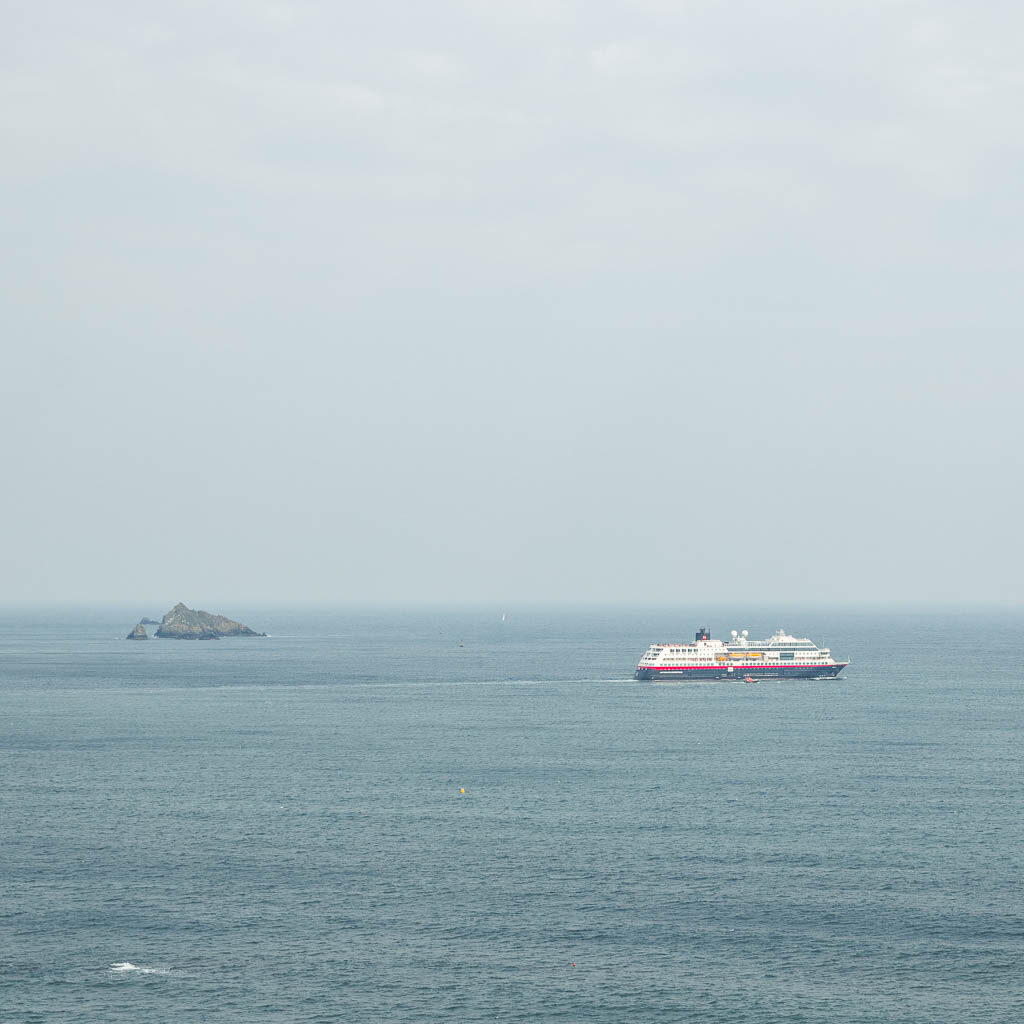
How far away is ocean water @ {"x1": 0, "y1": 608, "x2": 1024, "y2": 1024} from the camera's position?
226 feet

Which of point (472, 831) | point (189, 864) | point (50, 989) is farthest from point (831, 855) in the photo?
point (50, 989)

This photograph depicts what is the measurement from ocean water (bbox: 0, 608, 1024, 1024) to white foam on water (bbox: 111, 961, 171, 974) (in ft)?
1.03

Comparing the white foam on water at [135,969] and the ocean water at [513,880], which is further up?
the ocean water at [513,880]

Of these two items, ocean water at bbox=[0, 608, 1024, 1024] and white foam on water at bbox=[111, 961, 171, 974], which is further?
white foam on water at bbox=[111, 961, 171, 974]

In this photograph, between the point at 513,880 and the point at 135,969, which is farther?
the point at 513,880

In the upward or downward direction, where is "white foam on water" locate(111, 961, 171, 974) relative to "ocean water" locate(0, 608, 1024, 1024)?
downward

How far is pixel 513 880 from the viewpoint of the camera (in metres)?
89.1

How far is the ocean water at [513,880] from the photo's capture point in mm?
68750

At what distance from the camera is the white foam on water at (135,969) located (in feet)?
235

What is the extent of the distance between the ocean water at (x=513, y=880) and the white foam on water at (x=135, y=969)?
1.03 feet

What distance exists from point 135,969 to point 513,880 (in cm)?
2718

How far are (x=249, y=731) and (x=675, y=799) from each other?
6814 cm

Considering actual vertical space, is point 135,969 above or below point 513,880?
below

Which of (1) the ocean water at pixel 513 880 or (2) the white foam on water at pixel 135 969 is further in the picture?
(2) the white foam on water at pixel 135 969
